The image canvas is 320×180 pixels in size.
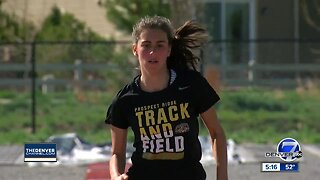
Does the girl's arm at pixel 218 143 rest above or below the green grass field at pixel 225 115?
above

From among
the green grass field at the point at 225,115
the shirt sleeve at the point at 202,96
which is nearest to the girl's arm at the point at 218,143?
the shirt sleeve at the point at 202,96

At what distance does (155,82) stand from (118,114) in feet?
0.83

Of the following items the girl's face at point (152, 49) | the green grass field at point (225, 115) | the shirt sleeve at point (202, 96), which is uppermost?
the girl's face at point (152, 49)

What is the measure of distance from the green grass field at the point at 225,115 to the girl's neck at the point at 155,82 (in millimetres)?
8243

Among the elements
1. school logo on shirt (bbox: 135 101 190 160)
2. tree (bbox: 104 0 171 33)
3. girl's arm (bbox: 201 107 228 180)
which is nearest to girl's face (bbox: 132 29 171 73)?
school logo on shirt (bbox: 135 101 190 160)

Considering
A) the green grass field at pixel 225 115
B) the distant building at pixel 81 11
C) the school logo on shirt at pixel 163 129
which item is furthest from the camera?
the distant building at pixel 81 11

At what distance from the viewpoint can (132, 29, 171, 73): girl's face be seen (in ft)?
10.8

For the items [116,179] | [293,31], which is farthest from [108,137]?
[293,31]

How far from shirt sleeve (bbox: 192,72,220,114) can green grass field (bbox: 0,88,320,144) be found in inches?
325

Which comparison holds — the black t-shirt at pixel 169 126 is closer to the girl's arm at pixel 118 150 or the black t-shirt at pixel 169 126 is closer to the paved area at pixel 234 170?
the girl's arm at pixel 118 150

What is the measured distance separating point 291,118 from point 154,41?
37.2 feet

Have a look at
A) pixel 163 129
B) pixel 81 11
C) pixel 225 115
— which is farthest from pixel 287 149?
pixel 81 11

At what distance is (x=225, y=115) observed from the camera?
14.9m

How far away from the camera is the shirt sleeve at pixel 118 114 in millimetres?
3420
